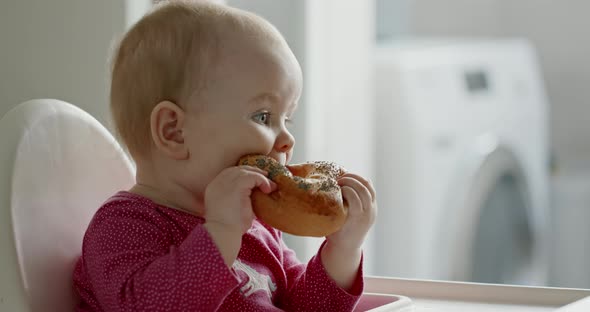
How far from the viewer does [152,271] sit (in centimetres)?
70

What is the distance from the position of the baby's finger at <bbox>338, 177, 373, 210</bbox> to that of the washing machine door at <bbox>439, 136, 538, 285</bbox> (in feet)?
5.40

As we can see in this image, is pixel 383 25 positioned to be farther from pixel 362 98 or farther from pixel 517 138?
pixel 362 98

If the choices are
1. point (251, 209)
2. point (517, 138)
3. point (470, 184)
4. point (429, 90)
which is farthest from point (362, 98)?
point (251, 209)

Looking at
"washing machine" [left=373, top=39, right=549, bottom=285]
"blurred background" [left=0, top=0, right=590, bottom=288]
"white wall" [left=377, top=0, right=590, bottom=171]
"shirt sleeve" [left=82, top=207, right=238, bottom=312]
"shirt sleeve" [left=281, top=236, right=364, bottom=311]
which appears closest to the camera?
"shirt sleeve" [left=82, top=207, right=238, bottom=312]

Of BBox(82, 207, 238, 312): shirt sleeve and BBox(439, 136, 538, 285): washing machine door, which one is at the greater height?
BBox(82, 207, 238, 312): shirt sleeve

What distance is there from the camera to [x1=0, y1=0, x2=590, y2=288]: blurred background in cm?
206

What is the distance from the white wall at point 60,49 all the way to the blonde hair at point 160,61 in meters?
0.13

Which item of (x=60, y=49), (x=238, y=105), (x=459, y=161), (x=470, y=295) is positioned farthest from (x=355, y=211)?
(x=459, y=161)

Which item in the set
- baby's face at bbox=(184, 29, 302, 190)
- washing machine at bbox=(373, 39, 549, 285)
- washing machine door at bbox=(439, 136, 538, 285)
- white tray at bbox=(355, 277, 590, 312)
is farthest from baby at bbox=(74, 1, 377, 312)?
washing machine door at bbox=(439, 136, 538, 285)

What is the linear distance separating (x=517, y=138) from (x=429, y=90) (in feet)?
1.37

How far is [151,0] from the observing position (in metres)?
1.10

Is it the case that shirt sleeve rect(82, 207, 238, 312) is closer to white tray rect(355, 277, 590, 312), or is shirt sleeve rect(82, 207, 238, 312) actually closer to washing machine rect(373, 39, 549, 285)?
white tray rect(355, 277, 590, 312)

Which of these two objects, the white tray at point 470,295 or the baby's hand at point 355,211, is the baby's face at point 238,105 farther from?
the white tray at point 470,295

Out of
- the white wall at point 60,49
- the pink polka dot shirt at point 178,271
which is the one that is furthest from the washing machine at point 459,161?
the pink polka dot shirt at point 178,271
